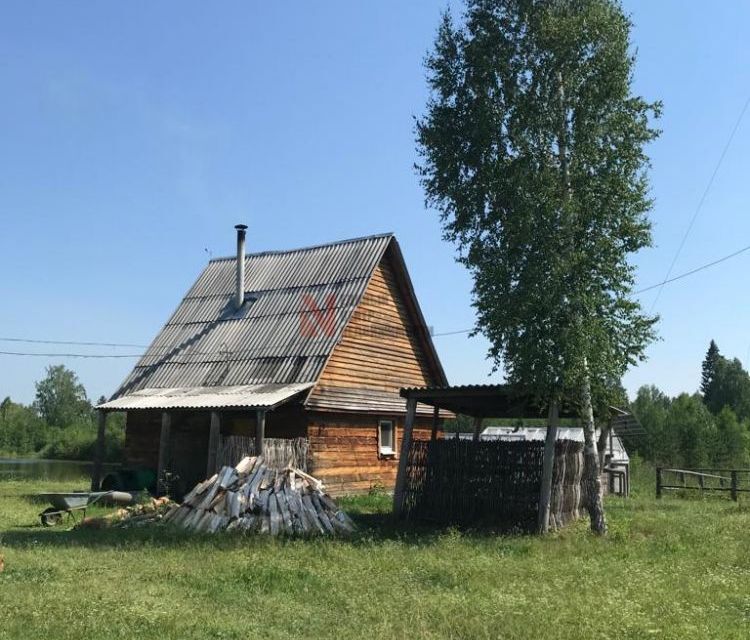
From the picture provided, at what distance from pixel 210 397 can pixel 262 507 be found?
23.3ft

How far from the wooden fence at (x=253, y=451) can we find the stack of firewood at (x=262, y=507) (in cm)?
290

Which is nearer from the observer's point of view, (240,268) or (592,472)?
(592,472)

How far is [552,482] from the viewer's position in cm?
1531

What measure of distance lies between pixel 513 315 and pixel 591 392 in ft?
7.11

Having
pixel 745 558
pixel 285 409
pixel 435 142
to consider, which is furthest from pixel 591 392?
pixel 285 409

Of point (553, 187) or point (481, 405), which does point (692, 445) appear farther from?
point (553, 187)

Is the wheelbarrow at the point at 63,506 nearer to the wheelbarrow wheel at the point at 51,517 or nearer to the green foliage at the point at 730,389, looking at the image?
the wheelbarrow wheel at the point at 51,517

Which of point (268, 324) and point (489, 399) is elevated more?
point (268, 324)

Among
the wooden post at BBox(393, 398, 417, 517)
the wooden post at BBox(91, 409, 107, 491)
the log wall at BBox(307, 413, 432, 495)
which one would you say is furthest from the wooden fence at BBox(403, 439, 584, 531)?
the wooden post at BBox(91, 409, 107, 491)

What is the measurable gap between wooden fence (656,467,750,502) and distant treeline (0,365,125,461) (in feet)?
108

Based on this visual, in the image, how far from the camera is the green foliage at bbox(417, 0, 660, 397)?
46.3 ft

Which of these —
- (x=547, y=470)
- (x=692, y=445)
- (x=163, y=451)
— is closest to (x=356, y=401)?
(x=163, y=451)

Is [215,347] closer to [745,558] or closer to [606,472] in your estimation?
[606,472]

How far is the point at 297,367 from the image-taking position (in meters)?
21.5
